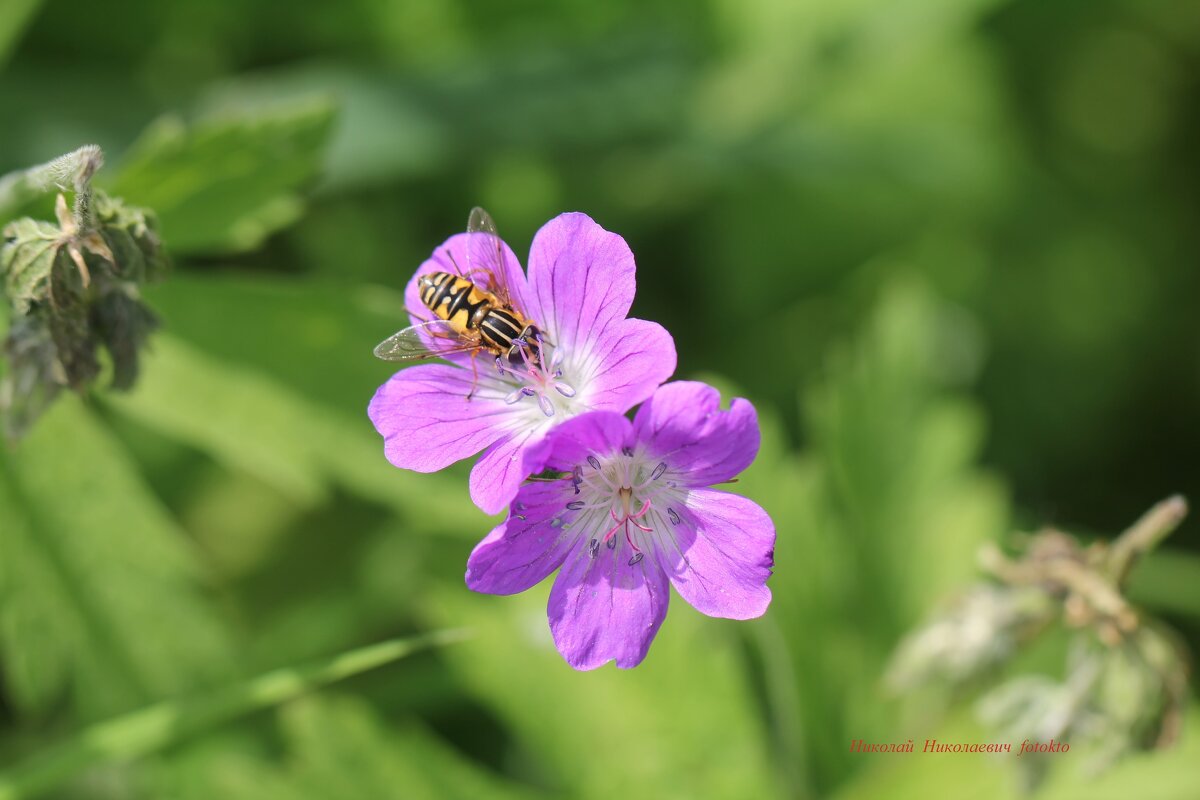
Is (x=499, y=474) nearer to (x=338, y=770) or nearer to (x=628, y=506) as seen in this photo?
(x=628, y=506)

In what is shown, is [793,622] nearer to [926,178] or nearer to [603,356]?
[603,356]

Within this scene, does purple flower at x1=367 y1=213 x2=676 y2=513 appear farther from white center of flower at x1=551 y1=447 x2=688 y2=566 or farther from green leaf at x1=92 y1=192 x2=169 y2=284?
green leaf at x1=92 y1=192 x2=169 y2=284

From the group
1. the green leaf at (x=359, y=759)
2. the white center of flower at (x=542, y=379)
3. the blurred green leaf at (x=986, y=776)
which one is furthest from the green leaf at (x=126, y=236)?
the blurred green leaf at (x=986, y=776)

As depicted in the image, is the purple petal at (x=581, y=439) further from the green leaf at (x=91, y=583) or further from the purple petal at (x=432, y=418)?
the green leaf at (x=91, y=583)

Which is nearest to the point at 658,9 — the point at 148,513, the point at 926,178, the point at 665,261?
the point at 665,261

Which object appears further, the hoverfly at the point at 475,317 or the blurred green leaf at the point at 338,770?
the blurred green leaf at the point at 338,770
